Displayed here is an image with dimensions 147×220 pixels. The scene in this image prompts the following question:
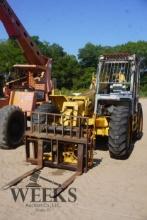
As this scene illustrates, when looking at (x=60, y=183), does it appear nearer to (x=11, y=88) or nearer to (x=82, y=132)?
(x=82, y=132)

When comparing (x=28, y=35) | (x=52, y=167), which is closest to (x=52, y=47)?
(x=28, y=35)

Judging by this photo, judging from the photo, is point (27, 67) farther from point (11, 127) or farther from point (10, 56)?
point (10, 56)

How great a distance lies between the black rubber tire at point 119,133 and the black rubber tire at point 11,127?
8.93 ft

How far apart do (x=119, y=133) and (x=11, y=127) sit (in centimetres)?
303

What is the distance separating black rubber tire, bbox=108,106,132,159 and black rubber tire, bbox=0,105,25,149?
2.72 meters

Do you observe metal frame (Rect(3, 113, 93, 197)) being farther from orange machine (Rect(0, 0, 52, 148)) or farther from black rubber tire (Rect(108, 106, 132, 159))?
orange machine (Rect(0, 0, 52, 148))

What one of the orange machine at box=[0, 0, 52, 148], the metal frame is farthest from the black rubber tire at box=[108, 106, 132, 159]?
the orange machine at box=[0, 0, 52, 148]

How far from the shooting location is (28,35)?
1280cm

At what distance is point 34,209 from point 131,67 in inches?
213

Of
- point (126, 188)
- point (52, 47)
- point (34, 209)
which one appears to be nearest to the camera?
point (34, 209)

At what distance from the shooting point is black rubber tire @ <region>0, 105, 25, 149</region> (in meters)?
9.87

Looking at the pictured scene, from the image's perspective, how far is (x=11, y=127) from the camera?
10.2 m

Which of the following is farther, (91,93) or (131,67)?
(91,93)

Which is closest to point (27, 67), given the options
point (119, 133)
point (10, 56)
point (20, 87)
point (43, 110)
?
point (20, 87)
